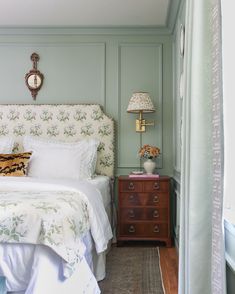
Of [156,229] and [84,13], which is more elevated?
[84,13]

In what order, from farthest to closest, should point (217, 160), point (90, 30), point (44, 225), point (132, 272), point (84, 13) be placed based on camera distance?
point (90, 30), point (84, 13), point (132, 272), point (44, 225), point (217, 160)

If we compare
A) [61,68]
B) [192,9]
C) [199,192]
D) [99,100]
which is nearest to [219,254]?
[199,192]

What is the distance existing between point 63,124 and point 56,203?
7.51ft

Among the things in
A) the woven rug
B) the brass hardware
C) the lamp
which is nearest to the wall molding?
the lamp

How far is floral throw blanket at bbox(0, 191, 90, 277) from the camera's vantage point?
1807 millimetres

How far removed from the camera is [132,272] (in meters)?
3.03

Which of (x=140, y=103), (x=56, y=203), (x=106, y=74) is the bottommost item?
(x=56, y=203)

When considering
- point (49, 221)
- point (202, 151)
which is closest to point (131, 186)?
point (49, 221)

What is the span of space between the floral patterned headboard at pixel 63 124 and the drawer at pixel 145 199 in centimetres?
45

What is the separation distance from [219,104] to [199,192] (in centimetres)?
37

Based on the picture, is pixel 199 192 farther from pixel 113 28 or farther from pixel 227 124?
pixel 113 28

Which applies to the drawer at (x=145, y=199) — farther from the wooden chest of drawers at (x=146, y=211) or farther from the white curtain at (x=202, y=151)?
the white curtain at (x=202, y=151)

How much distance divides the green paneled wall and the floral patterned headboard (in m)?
0.17

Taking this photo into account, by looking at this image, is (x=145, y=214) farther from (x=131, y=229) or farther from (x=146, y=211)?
(x=131, y=229)
